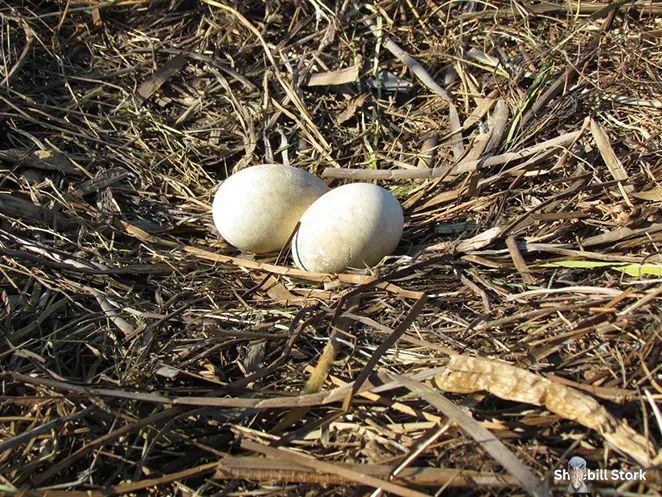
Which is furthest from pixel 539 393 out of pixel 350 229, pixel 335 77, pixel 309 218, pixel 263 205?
pixel 335 77

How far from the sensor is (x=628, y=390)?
1.50 meters

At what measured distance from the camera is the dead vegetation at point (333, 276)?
4.99 feet

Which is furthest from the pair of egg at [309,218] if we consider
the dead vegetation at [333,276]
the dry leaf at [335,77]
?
the dry leaf at [335,77]

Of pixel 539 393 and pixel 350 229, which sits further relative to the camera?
pixel 350 229

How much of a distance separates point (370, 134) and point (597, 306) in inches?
59.7

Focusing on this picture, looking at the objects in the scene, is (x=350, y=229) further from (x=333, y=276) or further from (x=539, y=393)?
(x=539, y=393)

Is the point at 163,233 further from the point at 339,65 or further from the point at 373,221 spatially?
the point at 339,65

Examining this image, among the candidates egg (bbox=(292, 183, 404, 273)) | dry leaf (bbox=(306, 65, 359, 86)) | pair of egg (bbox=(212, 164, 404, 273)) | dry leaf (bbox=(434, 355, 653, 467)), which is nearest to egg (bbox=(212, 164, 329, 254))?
pair of egg (bbox=(212, 164, 404, 273))

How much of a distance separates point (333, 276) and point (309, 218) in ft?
0.80

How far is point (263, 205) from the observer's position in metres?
2.33

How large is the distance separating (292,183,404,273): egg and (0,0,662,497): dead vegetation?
0.10m

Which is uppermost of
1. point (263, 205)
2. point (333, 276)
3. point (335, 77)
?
point (335, 77)

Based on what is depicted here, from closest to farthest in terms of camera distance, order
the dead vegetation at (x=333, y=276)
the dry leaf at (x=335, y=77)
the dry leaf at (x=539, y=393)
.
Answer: the dry leaf at (x=539, y=393)
the dead vegetation at (x=333, y=276)
the dry leaf at (x=335, y=77)

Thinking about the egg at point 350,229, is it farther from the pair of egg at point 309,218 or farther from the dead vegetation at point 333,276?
the dead vegetation at point 333,276
